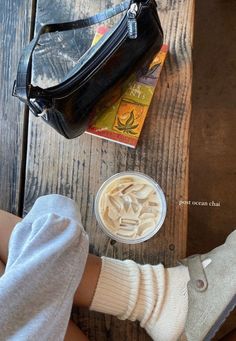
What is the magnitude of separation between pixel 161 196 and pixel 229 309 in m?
0.22

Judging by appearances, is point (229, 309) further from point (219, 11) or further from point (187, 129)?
point (219, 11)

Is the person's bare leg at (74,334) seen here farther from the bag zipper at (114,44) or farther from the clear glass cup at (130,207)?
the bag zipper at (114,44)

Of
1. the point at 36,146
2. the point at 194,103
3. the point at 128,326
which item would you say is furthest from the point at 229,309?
the point at 194,103

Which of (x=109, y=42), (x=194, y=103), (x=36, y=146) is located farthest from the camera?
(x=194, y=103)

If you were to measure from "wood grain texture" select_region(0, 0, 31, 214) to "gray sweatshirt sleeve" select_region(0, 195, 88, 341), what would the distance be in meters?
0.16

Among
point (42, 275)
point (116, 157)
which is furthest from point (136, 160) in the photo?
point (42, 275)

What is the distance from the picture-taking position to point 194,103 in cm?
116

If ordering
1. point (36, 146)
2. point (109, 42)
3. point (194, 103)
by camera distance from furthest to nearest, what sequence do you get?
point (194, 103)
point (36, 146)
point (109, 42)

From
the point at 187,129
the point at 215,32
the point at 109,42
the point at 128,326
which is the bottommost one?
the point at 128,326

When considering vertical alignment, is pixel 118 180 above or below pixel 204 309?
above

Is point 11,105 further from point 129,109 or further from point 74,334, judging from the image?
point 74,334

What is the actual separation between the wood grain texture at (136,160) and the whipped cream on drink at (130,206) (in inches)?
0.8

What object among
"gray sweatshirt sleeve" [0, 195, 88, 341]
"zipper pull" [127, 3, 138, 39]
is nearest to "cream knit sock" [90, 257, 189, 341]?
"gray sweatshirt sleeve" [0, 195, 88, 341]

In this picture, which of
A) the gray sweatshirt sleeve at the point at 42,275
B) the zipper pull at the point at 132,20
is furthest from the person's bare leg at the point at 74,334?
the zipper pull at the point at 132,20
